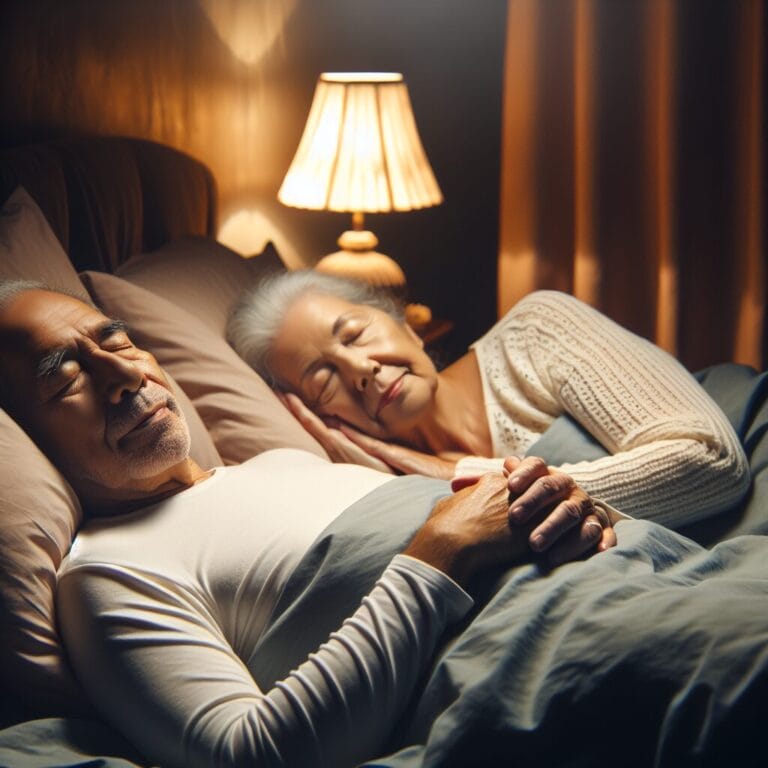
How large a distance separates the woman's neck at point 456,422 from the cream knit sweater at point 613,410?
0.10 feet

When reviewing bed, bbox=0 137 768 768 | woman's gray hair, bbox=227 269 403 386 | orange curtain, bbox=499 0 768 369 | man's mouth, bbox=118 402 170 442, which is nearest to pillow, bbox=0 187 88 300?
bed, bbox=0 137 768 768

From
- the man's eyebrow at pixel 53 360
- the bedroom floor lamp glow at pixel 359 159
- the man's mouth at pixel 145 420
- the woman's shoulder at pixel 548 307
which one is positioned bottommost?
the man's mouth at pixel 145 420

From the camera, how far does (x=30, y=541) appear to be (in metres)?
1.13

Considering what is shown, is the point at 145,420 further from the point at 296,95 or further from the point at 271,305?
the point at 296,95

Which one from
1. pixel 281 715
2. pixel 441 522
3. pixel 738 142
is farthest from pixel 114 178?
pixel 738 142

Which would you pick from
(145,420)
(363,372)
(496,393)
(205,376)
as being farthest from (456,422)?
(145,420)

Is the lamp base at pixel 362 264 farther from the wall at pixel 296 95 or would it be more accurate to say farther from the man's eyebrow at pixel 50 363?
the man's eyebrow at pixel 50 363

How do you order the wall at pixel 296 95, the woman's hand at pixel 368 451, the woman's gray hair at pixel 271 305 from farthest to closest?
1. the wall at pixel 296 95
2. the woman's gray hair at pixel 271 305
3. the woman's hand at pixel 368 451

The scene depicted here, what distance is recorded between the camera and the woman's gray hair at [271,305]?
71.4 inches

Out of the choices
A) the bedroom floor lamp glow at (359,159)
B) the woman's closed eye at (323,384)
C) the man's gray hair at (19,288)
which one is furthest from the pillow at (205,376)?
the bedroom floor lamp glow at (359,159)

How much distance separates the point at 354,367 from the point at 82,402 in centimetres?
62

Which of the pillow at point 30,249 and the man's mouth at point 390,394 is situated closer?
the pillow at point 30,249

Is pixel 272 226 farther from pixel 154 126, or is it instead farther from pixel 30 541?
pixel 30 541

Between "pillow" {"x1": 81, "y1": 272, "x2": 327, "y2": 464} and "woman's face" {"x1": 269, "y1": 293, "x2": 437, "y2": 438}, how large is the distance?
12cm
